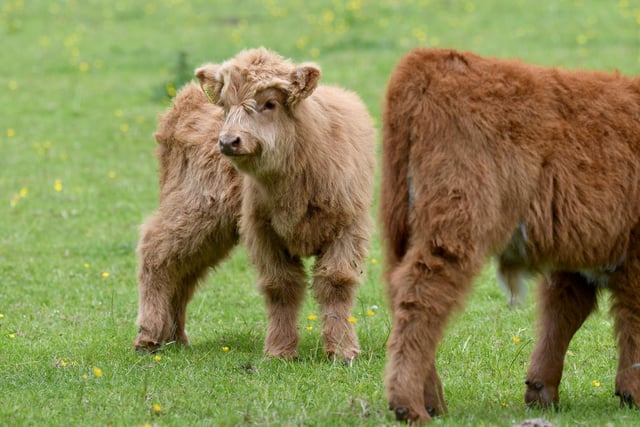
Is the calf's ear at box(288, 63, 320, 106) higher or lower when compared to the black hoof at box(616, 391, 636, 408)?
higher

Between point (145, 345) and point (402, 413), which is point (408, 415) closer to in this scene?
point (402, 413)

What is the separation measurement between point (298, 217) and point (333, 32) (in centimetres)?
1394

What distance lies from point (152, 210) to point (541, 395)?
694 centimetres

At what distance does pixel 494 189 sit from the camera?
509cm

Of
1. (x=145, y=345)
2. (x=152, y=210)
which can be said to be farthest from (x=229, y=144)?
(x=152, y=210)

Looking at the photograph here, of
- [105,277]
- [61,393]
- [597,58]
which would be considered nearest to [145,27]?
[597,58]

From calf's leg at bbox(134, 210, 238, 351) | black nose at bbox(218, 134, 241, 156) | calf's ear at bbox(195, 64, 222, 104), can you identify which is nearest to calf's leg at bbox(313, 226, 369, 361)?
calf's leg at bbox(134, 210, 238, 351)

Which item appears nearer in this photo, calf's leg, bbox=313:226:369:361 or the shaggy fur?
calf's leg, bbox=313:226:369:361

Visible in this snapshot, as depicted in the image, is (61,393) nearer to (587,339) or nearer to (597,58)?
(587,339)

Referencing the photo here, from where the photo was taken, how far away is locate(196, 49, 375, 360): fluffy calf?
6.84m

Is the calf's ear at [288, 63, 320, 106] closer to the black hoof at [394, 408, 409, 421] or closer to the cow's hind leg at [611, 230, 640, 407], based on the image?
the cow's hind leg at [611, 230, 640, 407]

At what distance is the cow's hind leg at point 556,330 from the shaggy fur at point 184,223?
8.17 ft

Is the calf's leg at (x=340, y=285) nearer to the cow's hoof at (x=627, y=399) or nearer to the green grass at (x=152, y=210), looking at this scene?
the green grass at (x=152, y=210)

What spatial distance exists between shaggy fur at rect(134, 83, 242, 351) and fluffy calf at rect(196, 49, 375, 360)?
37 centimetres
